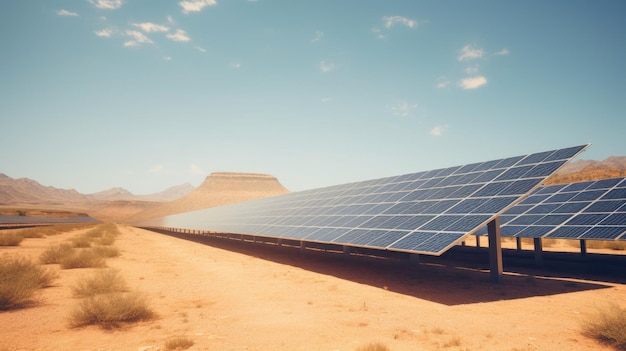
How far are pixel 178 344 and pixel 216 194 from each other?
17793cm

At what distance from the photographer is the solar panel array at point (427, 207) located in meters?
13.0

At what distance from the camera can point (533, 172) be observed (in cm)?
1436

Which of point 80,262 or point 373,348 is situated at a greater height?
point 373,348

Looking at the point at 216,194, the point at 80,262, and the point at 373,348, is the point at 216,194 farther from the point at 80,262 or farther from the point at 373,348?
the point at 373,348

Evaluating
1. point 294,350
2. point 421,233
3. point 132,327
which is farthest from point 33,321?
point 421,233

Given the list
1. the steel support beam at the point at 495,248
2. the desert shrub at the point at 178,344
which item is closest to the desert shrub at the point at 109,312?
the desert shrub at the point at 178,344

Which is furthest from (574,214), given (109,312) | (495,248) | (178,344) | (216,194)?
(216,194)

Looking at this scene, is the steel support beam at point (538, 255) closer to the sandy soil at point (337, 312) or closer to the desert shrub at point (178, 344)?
the sandy soil at point (337, 312)

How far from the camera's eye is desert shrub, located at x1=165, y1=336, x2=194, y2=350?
706 centimetres

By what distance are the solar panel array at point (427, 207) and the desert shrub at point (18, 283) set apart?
11.6 meters

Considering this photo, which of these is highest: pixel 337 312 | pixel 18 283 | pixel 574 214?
pixel 574 214

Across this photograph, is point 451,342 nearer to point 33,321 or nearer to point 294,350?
point 294,350

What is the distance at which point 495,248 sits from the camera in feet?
44.5

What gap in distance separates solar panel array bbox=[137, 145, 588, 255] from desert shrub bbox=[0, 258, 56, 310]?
11.6 m
